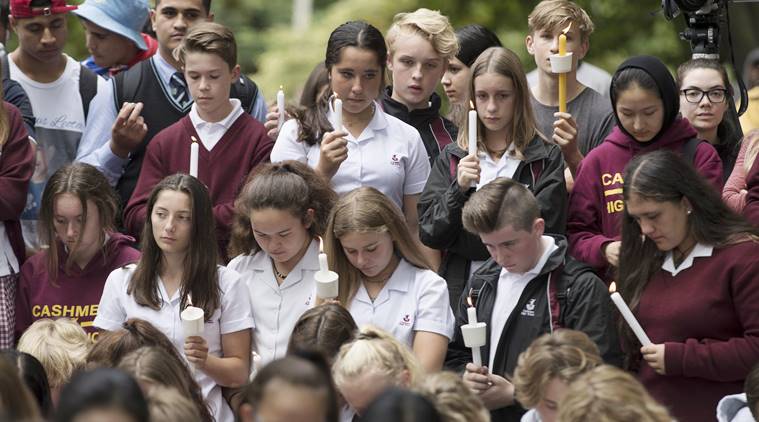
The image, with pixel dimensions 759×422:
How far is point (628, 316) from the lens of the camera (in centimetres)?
545

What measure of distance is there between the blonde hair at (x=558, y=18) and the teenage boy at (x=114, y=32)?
2297 mm

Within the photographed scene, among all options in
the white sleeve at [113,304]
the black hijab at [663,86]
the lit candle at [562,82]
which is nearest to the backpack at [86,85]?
the white sleeve at [113,304]

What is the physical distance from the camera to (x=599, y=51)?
15.0m

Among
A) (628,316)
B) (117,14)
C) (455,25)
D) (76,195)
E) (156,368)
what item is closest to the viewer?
(156,368)

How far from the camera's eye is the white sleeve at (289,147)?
22.3 feet

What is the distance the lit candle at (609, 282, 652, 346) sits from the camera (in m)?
5.36

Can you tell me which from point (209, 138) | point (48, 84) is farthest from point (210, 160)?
point (48, 84)

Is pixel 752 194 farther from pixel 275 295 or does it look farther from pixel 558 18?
pixel 275 295

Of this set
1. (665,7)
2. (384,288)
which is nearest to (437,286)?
(384,288)

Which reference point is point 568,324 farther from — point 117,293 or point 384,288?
point 117,293

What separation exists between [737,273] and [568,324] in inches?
27.8

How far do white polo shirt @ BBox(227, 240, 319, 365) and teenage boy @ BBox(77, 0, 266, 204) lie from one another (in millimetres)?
1039

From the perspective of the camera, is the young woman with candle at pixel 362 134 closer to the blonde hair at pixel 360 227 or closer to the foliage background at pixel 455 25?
the blonde hair at pixel 360 227

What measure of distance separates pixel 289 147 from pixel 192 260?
0.89 meters
